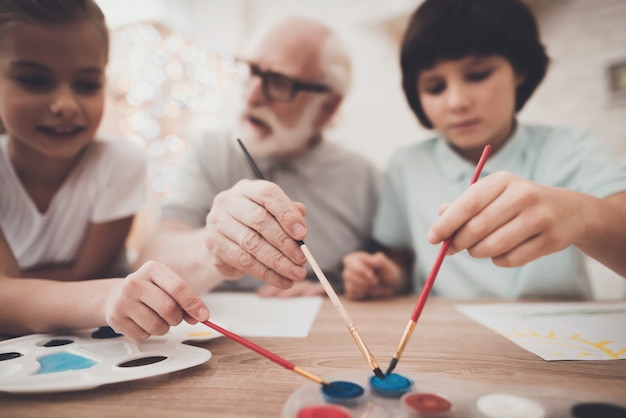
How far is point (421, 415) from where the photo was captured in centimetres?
24

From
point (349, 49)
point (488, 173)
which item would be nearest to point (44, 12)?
point (488, 173)

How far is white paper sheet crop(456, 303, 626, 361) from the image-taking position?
363mm

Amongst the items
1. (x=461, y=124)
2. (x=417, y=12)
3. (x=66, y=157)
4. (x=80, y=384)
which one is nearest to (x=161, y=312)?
(x=80, y=384)

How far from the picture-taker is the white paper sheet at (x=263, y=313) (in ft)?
1.47

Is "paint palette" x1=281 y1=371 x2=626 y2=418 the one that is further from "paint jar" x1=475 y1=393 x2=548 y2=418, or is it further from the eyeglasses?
the eyeglasses

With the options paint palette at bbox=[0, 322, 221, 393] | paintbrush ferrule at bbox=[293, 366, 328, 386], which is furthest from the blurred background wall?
paintbrush ferrule at bbox=[293, 366, 328, 386]

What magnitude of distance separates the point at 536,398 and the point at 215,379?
25 centimetres

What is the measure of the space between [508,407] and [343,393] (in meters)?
0.11

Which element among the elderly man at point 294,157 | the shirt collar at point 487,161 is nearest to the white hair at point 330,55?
the elderly man at point 294,157

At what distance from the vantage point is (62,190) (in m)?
0.57

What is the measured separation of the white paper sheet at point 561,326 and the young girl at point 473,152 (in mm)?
73

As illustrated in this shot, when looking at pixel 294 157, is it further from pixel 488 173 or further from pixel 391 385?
pixel 391 385

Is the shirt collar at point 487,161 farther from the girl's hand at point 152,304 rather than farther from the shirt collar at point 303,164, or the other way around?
the girl's hand at point 152,304

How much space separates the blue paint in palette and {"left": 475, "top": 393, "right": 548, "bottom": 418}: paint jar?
0.32 meters
